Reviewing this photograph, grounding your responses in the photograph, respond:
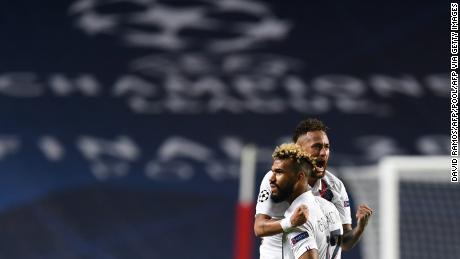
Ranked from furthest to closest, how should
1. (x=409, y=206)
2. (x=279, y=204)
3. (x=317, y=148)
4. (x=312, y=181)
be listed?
(x=409, y=206) < (x=312, y=181) < (x=317, y=148) < (x=279, y=204)

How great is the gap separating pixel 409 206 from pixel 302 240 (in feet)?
15.8

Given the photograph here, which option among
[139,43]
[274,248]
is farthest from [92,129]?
[274,248]

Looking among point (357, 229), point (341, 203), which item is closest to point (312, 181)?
point (341, 203)

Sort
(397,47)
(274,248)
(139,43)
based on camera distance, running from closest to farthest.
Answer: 1. (274,248)
2. (397,47)
3. (139,43)

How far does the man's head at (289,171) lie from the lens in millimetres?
4582

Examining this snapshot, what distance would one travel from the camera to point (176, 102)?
11922mm

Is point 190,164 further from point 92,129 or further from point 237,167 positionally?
point 92,129

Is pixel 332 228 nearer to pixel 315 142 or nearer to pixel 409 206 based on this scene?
pixel 315 142

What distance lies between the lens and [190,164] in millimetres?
11734

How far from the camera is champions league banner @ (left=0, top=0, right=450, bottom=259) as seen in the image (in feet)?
37.3

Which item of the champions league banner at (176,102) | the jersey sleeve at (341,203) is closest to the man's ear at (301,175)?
the jersey sleeve at (341,203)

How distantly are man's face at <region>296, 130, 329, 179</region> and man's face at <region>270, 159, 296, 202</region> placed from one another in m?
0.36

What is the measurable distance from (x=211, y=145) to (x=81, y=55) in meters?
2.30

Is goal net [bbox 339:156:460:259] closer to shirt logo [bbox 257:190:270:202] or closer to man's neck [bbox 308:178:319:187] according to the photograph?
man's neck [bbox 308:178:319:187]
